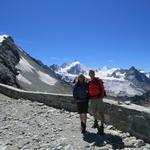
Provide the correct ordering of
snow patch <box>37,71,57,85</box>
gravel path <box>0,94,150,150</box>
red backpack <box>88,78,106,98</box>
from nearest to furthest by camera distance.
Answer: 1. gravel path <box>0,94,150,150</box>
2. red backpack <box>88,78,106,98</box>
3. snow patch <box>37,71,57,85</box>

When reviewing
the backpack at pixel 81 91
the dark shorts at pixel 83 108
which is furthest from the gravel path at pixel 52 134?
the backpack at pixel 81 91

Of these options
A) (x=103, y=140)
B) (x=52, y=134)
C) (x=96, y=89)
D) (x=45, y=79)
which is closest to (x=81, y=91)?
(x=96, y=89)

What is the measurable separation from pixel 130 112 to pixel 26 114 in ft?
19.4

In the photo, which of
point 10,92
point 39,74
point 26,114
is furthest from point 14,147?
point 39,74

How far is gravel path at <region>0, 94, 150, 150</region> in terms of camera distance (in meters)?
12.0

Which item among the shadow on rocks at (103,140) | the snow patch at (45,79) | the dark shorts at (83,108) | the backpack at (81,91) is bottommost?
the shadow on rocks at (103,140)

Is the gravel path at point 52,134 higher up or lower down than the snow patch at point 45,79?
lower down

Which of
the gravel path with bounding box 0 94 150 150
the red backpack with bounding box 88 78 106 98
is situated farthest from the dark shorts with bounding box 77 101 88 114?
the gravel path with bounding box 0 94 150 150

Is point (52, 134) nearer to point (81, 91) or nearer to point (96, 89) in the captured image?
point (81, 91)

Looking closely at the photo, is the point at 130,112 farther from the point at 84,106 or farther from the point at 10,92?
the point at 10,92

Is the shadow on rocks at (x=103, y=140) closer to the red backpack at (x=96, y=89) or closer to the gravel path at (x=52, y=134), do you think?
the gravel path at (x=52, y=134)

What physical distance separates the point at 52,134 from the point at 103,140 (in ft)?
6.41

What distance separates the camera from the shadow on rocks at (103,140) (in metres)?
12.1

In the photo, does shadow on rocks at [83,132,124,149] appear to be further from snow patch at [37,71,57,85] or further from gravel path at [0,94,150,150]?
snow patch at [37,71,57,85]
